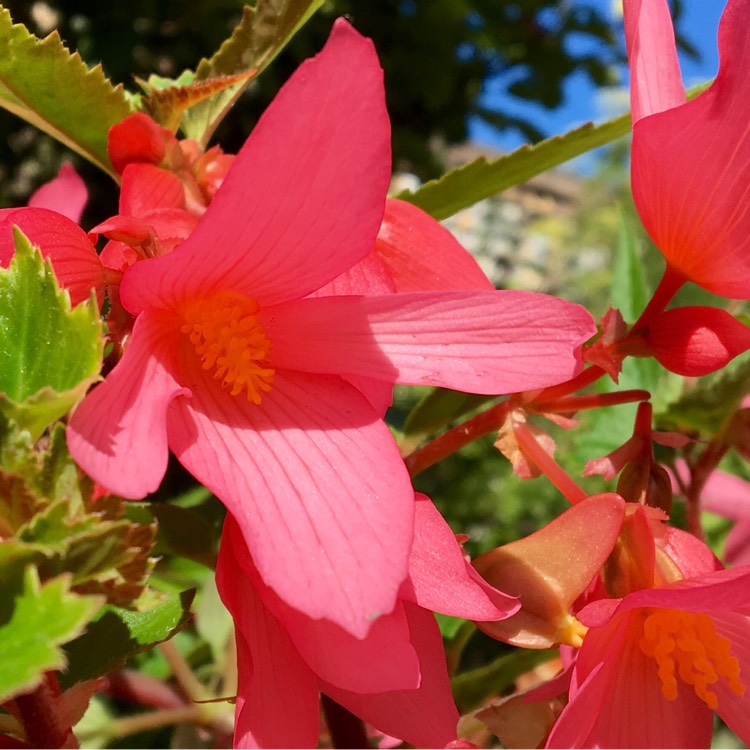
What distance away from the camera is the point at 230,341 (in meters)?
0.40

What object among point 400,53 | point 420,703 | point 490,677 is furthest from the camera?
point 400,53

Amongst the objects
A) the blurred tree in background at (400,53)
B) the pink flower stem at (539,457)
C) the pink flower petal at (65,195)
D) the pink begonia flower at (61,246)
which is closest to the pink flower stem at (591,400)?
the pink flower stem at (539,457)

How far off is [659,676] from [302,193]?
28cm

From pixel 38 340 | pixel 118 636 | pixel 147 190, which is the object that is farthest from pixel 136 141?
pixel 118 636

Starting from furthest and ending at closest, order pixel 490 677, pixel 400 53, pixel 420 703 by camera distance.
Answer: pixel 400 53 → pixel 490 677 → pixel 420 703

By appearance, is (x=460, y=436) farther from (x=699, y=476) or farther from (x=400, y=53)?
(x=400, y=53)

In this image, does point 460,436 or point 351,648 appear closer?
point 351,648

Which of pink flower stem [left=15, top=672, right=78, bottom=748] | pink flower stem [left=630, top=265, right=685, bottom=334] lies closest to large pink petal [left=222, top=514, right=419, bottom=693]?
pink flower stem [left=15, top=672, right=78, bottom=748]

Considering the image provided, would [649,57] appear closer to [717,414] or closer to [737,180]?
[737,180]

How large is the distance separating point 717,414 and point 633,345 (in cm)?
29

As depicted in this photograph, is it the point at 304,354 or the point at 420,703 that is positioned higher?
the point at 304,354

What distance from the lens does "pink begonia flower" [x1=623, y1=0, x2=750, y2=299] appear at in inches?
14.7

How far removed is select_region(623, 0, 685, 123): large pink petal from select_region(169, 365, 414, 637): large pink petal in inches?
8.1

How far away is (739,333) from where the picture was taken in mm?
422
